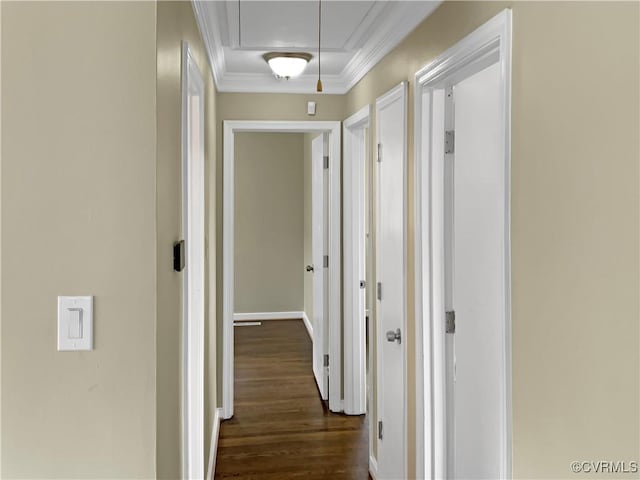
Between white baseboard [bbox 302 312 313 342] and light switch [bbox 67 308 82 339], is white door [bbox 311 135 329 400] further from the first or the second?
light switch [bbox 67 308 82 339]

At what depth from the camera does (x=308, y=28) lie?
2.65m

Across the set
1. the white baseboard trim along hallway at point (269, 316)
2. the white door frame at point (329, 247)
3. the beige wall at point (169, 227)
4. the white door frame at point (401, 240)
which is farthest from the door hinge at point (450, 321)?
the white baseboard trim along hallway at point (269, 316)

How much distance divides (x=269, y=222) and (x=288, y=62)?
4.16 meters

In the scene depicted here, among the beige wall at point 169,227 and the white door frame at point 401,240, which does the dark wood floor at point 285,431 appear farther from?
the beige wall at point 169,227

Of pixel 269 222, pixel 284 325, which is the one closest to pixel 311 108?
pixel 269 222

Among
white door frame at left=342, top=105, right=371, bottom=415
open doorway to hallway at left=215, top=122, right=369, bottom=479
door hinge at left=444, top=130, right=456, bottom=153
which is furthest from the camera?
white door frame at left=342, top=105, right=371, bottom=415

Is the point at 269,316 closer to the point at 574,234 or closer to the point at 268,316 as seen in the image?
the point at 268,316

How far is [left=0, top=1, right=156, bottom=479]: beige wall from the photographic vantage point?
1.28 m

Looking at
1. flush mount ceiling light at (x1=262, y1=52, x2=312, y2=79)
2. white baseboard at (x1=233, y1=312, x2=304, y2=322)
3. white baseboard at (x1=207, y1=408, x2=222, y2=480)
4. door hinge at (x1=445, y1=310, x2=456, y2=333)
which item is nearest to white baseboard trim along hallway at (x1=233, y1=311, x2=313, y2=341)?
white baseboard at (x1=233, y1=312, x2=304, y2=322)

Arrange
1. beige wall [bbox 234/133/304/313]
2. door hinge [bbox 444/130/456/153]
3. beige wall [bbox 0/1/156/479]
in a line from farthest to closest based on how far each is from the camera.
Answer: beige wall [bbox 234/133/304/313] → door hinge [bbox 444/130/456/153] → beige wall [bbox 0/1/156/479]

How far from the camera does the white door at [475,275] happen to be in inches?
77.3

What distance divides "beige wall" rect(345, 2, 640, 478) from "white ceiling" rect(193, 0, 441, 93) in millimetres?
854

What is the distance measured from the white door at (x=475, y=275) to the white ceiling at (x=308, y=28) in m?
0.47

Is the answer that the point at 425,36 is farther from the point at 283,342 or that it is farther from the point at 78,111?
the point at 283,342
